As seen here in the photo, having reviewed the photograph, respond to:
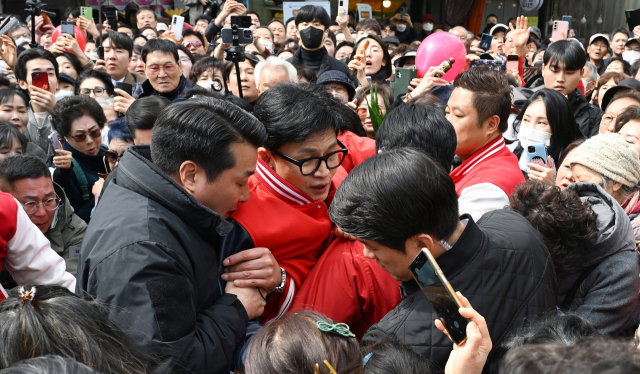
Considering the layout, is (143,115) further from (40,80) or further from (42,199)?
(40,80)

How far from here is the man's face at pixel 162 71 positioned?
427 centimetres

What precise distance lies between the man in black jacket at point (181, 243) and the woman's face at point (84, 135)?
209cm

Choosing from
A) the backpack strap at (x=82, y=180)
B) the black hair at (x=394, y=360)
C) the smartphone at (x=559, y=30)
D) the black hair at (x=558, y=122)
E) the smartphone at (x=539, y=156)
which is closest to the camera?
the black hair at (x=394, y=360)

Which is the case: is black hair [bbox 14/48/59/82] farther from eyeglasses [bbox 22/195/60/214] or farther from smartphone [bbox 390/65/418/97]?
smartphone [bbox 390/65/418/97]

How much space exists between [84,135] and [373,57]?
309cm

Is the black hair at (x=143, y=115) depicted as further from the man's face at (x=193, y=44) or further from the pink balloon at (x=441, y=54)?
the man's face at (x=193, y=44)

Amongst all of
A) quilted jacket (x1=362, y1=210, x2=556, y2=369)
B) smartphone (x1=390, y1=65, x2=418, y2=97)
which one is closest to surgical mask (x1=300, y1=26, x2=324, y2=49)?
smartphone (x1=390, y1=65, x2=418, y2=97)

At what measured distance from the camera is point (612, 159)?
2074 millimetres

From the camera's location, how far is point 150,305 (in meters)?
1.19

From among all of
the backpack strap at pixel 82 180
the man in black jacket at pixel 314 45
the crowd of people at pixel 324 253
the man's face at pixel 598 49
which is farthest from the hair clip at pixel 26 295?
the man's face at pixel 598 49

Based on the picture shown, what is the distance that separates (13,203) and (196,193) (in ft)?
2.77

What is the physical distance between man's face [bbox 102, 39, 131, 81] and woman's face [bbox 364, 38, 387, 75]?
8.11 feet

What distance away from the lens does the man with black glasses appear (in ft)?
8.39

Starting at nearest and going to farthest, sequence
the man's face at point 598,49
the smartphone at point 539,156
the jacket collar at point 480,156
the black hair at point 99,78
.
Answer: the jacket collar at point 480,156, the smartphone at point 539,156, the black hair at point 99,78, the man's face at point 598,49
